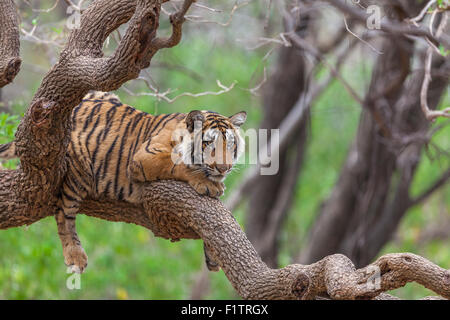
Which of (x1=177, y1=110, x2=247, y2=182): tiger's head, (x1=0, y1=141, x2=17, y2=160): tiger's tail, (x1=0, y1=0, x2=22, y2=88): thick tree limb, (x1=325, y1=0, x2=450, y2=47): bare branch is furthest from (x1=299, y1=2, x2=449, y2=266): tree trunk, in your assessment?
(x1=0, y1=0, x2=22, y2=88): thick tree limb

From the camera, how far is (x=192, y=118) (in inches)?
169

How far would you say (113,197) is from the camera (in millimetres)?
4363

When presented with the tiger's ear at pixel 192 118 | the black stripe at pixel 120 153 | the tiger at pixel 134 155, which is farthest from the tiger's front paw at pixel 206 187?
the black stripe at pixel 120 153

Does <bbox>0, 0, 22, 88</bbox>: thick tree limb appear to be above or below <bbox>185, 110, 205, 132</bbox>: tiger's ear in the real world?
above

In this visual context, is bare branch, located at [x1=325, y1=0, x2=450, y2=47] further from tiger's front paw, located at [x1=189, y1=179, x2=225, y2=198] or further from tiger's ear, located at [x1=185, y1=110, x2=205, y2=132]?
tiger's front paw, located at [x1=189, y1=179, x2=225, y2=198]

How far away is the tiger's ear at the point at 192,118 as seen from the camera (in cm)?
427

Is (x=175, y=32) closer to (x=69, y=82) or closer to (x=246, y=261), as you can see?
(x=69, y=82)

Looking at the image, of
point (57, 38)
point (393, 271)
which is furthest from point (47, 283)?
point (393, 271)

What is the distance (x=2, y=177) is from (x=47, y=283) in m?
4.74

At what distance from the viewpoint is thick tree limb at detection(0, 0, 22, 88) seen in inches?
151

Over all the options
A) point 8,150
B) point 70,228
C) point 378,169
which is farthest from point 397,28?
point 378,169

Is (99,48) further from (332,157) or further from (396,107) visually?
(332,157)

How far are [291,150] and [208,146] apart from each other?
6.81 metres

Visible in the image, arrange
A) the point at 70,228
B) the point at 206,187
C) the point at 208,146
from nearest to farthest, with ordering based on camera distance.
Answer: the point at 206,187 < the point at 208,146 < the point at 70,228
